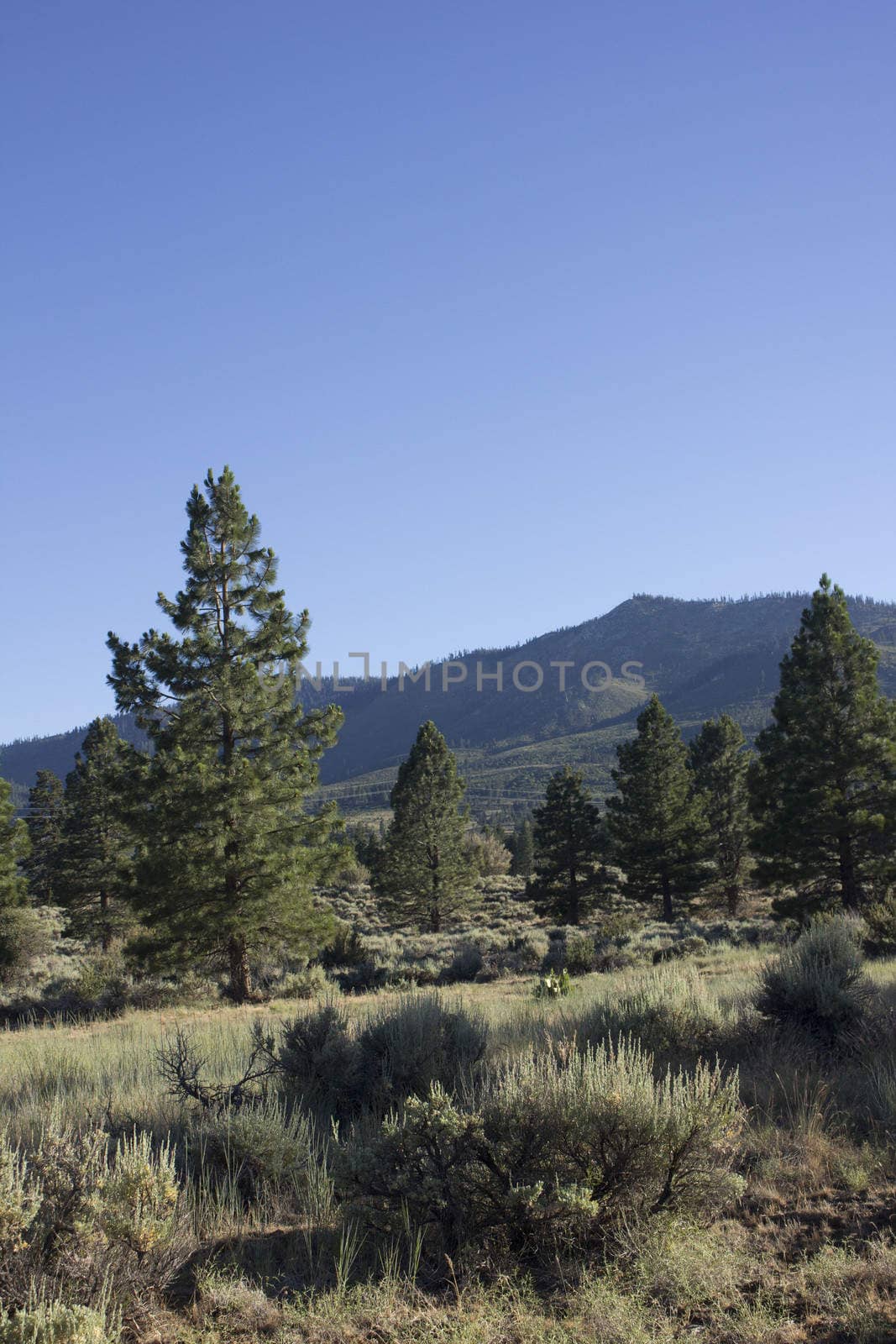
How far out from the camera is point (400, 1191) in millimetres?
4188

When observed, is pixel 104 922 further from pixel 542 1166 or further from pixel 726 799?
pixel 542 1166

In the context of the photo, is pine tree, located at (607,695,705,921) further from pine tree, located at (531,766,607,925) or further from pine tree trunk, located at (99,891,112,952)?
pine tree trunk, located at (99,891,112,952)

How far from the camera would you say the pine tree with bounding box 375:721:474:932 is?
136 feet

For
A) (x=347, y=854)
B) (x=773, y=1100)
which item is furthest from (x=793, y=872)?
(x=773, y=1100)

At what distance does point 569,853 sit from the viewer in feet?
129

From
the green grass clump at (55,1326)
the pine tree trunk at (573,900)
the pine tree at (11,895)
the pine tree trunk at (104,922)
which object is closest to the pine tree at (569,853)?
the pine tree trunk at (573,900)

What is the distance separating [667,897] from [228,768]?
25.1 meters

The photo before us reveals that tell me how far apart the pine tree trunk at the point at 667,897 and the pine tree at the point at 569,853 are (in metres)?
3.31

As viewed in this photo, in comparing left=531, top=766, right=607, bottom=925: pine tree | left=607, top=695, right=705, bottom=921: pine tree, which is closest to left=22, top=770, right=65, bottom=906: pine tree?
left=531, top=766, right=607, bottom=925: pine tree

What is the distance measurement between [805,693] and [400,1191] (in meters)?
24.0

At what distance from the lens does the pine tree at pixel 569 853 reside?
39125mm

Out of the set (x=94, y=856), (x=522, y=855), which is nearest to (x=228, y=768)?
(x=94, y=856)

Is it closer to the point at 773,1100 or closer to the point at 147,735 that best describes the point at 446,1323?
the point at 773,1100

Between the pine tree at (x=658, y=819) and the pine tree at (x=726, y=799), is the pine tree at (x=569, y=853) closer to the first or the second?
the pine tree at (x=658, y=819)
